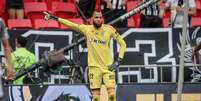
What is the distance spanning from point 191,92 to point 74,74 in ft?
6.97

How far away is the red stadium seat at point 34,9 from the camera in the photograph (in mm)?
17375

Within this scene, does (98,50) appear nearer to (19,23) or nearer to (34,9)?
(19,23)

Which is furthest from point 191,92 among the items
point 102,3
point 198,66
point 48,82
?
point 102,3

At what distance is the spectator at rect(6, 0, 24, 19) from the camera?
661 inches

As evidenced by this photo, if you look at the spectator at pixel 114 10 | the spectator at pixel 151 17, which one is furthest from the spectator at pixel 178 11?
the spectator at pixel 114 10

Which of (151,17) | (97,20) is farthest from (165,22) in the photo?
(97,20)

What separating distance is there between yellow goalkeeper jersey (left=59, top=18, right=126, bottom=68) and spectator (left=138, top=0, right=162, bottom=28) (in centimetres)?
234

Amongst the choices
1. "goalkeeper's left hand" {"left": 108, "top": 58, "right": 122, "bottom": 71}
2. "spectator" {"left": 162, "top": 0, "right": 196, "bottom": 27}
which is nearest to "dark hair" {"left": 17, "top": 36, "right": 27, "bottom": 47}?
"goalkeeper's left hand" {"left": 108, "top": 58, "right": 122, "bottom": 71}

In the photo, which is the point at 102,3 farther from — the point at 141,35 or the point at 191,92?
the point at 191,92

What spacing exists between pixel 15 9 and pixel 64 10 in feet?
4.20

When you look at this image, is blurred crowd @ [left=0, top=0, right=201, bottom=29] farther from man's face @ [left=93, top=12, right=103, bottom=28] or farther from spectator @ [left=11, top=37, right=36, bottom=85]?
man's face @ [left=93, top=12, right=103, bottom=28]

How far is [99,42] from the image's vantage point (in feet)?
46.2

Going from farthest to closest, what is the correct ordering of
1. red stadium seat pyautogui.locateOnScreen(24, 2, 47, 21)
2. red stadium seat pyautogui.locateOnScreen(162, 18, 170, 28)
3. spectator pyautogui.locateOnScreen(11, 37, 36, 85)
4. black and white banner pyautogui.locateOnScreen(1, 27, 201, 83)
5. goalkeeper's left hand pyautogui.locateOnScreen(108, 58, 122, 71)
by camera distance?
1. red stadium seat pyautogui.locateOnScreen(24, 2, 47, 21)
2. red stadium seat pyautogui.locateOnScreen(162, 18, 170, 28)
3. black and white banner pyautogui.locateOnScreen(1, 27, 201, 83)
4. spectator pyautogui.locateOnScreen(11, 37, 36, 85)
5. goalkeeper's left hand pyautogui.locateOnScreen(108, 58, 122, 71)

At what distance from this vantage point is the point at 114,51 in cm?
1519
